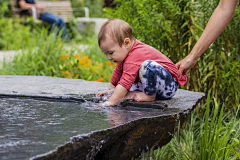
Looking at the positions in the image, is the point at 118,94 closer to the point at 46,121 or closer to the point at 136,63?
the point at 136,63

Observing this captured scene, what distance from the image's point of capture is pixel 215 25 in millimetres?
2691

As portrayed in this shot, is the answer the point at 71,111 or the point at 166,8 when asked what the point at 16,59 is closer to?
the point at 166,8

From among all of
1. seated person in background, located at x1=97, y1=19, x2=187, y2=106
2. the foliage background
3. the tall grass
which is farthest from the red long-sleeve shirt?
the foliage background

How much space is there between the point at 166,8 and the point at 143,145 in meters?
1.96

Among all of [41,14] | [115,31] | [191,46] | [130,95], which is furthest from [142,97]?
[41,14]

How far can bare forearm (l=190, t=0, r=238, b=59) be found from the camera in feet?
8.61

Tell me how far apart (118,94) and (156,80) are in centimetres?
32

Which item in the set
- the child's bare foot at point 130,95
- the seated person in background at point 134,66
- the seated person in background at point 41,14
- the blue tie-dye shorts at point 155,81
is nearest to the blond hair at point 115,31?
the seated person in background at point 134,66

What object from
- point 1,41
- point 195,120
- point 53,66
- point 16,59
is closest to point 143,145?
point 195,120

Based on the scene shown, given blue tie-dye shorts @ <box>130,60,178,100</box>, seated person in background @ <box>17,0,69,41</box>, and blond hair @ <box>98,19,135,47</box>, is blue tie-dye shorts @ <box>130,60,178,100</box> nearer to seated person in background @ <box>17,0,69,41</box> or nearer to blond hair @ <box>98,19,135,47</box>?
blond hair @ <box>98,19,135,47</box>

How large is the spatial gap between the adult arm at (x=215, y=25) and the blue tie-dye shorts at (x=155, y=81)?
0.16m

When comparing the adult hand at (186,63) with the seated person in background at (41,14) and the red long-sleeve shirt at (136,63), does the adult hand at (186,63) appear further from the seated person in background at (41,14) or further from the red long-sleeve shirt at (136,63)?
the seated person in background at (41,14)

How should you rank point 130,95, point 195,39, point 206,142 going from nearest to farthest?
1. point 206,142
2. point 130,95
3. point 195,39

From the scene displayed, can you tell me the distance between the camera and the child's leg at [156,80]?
8.76 feet
